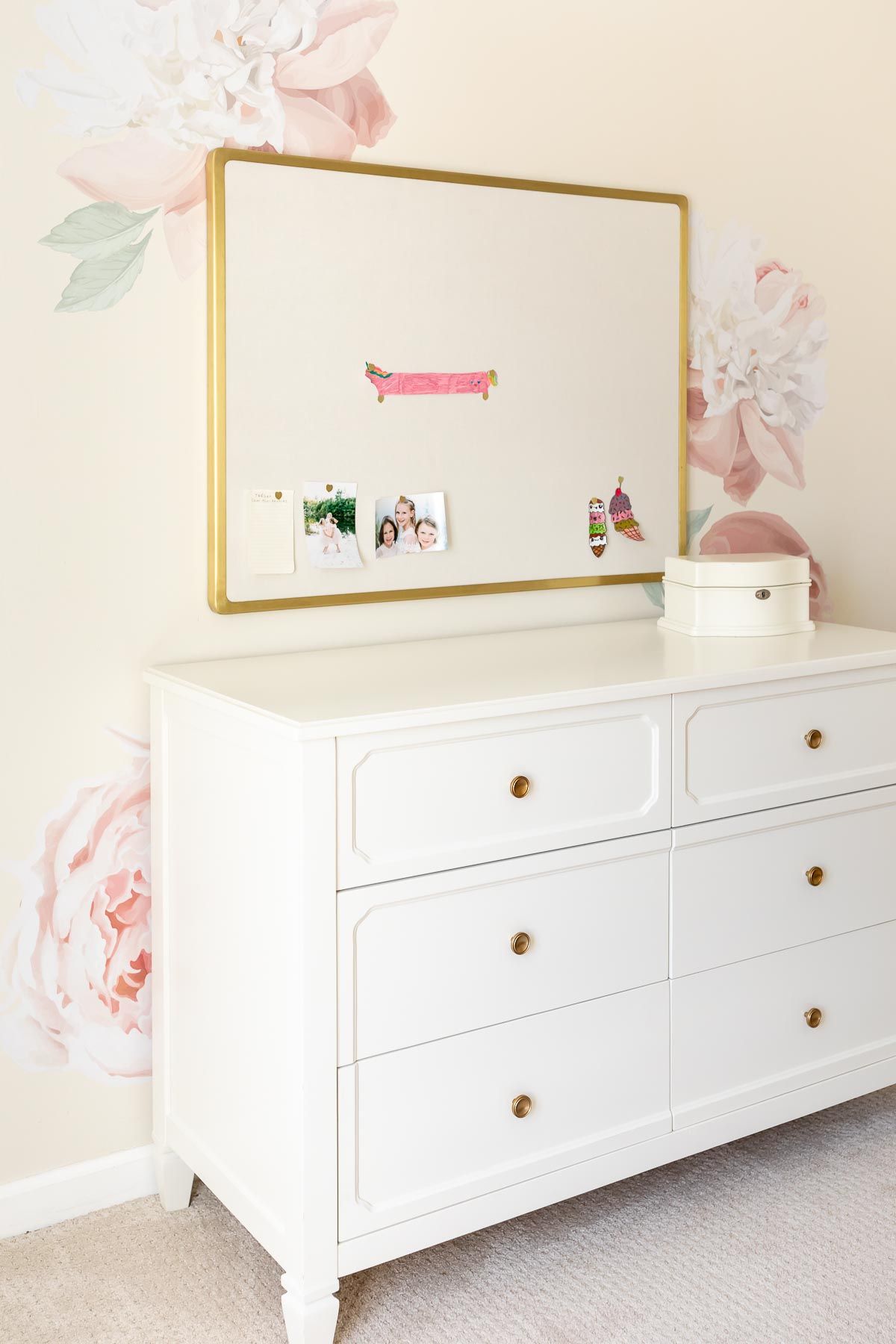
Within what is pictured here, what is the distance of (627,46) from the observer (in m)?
2.26

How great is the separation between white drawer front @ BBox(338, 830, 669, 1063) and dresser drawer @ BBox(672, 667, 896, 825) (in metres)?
0.11

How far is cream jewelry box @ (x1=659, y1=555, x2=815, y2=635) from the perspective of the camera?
211 centimetres

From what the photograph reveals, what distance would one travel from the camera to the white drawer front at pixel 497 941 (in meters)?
1.54

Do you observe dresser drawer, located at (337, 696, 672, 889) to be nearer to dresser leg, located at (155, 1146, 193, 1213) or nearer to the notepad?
the notepad

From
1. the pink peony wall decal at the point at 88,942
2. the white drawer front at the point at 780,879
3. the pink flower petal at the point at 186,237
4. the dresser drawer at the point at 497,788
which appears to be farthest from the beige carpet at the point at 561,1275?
the pink flower petal at the point at 186,237

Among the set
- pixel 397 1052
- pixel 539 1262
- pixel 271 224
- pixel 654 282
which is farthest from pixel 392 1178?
pixel 654 282

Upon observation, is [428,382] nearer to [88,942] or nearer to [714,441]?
[714,441]

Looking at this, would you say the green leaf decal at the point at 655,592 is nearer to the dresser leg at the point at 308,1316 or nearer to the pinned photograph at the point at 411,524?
the pinned photograph at the point at 411,524

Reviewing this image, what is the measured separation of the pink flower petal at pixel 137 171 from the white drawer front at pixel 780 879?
3.76ft

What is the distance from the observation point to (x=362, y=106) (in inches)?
77.2

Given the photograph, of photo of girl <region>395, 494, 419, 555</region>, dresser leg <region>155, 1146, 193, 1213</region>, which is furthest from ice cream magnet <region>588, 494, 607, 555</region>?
dresser leg <region>155, 1146, 193, 1213</region>

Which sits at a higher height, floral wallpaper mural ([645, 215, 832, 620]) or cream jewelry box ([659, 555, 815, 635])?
floral wallpaper mural ([645, 215, 832, 620])

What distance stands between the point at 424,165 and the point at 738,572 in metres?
0.82

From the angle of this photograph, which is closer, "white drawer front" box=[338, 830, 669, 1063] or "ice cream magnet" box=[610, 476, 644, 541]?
"white drawer front" box=[338, 830, 669, 1063]
